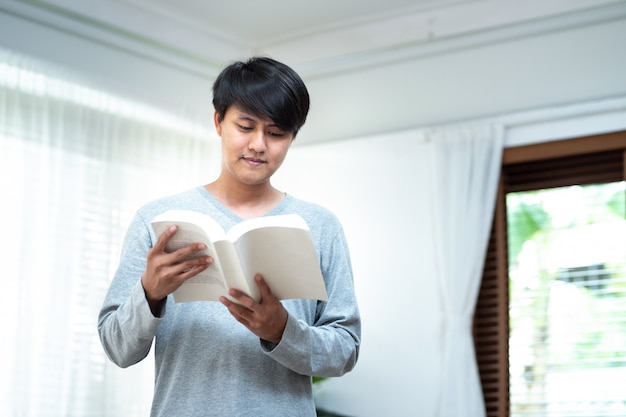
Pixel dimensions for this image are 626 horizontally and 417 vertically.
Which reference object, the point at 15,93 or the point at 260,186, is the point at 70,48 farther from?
the point at 260,186

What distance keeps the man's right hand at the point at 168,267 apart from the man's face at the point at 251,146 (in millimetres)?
284

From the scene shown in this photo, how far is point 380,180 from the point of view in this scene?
4738 mm

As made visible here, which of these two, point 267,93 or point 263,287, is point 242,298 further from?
point 267,93

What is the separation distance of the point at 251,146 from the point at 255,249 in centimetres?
29

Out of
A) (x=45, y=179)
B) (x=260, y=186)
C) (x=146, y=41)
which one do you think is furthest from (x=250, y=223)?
(x=146, y=41)

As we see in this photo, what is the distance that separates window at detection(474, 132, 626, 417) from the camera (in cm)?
→ 413

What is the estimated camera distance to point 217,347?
1660 millimetres

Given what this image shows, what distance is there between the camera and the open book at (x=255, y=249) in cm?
152

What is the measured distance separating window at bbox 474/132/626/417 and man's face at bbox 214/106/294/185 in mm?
2701

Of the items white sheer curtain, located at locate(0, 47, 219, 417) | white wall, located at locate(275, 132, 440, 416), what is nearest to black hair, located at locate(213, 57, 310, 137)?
white sheer curtain, located at locate(0, 47, 219, 417)

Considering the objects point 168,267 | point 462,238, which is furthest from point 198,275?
point 462,238

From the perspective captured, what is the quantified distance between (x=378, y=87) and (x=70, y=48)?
1666mm

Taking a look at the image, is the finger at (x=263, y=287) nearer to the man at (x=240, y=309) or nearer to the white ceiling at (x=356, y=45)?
the man at (x=240, y=309)

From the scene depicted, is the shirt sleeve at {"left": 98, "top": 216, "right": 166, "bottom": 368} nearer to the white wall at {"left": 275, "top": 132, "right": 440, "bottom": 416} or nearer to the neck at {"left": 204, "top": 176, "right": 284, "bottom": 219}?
the neck at {"left": 204, "top": 176, "right": 284, "bottom": 219}
